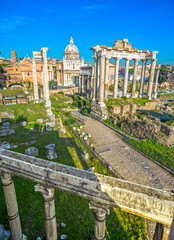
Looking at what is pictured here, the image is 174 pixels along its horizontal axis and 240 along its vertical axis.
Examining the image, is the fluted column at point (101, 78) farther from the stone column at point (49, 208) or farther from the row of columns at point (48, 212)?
the stone column at point (49, 208)

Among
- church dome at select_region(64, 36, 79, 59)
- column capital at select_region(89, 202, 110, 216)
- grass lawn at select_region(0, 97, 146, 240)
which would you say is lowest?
grass lawn at select_region(0, 97, 146, 240)

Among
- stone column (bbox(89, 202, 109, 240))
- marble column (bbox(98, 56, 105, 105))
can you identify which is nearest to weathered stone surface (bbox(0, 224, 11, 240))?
stone column (bbox(89, 202, 109, 240))

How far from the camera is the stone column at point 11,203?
5215 mm

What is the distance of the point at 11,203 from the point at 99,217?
10.4ft

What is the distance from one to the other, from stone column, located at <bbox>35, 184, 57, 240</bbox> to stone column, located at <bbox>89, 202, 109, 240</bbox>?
1349 millimetres

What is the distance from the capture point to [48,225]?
16.7 ft

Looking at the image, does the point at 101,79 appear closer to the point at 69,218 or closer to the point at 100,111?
the point at 100,111

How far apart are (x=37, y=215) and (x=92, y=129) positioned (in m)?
12.2

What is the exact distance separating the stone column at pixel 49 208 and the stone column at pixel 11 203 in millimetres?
1136

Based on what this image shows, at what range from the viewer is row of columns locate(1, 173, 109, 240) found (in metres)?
4.42

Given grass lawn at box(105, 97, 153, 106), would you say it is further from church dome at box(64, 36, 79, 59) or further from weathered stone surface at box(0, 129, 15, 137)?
church dome at box(64, 36, 79, 59)

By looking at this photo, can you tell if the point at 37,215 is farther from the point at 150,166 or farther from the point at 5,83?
the point at 5,83

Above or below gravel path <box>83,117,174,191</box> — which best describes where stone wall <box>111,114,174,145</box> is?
above

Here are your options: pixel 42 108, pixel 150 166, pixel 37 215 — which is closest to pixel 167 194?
pixel 37 215
